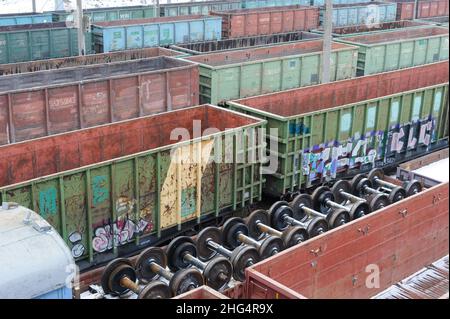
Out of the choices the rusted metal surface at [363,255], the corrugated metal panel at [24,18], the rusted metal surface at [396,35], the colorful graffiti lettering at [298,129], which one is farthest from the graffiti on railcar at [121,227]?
the corrugated metal panel at [24,18]

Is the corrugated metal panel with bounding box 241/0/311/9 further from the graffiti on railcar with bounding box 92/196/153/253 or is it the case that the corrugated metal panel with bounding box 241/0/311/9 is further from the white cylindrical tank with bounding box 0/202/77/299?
the white cylindrical tank with bounding box 0/202/77/299

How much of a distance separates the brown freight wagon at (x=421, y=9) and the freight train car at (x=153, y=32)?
16.0 metres

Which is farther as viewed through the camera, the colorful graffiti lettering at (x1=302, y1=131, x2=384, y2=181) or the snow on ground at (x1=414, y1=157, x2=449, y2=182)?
the snow on ground at (x1=414, y1=157, x2=449, y2=182)

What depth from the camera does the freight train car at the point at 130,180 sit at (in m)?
10.4

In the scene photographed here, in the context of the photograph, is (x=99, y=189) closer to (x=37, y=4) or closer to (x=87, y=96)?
(x=87, y=96)

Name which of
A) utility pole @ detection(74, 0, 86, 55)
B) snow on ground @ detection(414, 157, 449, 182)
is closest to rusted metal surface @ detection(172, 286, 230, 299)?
snow on ground @ detection(414, 157, 449, 182)

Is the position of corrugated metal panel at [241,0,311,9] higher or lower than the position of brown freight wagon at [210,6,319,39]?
higher

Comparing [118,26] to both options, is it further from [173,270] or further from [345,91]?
[173,270]

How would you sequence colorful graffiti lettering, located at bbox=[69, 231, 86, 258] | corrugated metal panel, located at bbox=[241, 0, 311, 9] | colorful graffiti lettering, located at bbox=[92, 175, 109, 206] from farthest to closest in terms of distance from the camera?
1. corrugated metal panel, located at bbox=[241, 0, 311, 9]
2. colorful graffiti lettering, located at bbox=[92, 175, 109, 206]
3. colorful graffiti lettering, located at bbox=[69, 231, 86, 258]

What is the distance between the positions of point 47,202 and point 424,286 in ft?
24.7

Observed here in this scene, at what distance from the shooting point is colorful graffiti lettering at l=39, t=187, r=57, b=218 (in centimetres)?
1002

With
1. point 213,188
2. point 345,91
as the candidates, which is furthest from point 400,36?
point 213,188

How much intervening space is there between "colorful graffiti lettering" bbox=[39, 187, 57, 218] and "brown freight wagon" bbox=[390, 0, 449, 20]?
34.0 m

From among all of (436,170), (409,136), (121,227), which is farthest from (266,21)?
(121,227)
